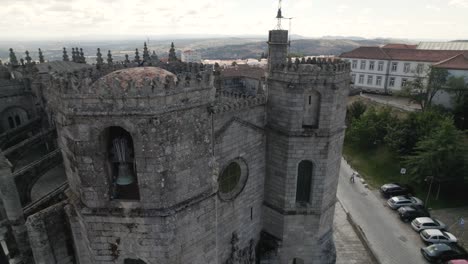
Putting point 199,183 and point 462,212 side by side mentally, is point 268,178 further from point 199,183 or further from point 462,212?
point 462,212

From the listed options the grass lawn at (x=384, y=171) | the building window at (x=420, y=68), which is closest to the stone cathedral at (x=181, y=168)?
the grass lawn at (x=384, y=171)

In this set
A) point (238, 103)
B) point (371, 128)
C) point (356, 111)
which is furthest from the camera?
point (356, 111)

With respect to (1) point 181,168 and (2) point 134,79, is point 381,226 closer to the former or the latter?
(1) point 181,168

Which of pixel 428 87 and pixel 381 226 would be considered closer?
pixel 381 226

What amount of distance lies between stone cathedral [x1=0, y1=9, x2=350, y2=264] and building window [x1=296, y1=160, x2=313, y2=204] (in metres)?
0.06

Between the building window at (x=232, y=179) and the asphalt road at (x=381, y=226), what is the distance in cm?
1281

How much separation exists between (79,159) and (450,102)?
50170 millimetres

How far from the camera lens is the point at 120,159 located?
29.9 ft

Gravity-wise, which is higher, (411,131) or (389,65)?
(389,65)

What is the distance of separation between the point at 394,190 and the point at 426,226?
222 inches

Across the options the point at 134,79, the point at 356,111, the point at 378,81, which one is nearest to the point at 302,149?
the point at 134,79

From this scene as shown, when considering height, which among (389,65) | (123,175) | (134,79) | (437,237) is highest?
(134,79)

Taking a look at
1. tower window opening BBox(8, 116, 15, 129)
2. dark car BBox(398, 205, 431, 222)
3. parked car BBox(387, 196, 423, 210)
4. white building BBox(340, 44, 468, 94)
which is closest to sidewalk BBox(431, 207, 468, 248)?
dark car BBox(398, 205, 431, 222)

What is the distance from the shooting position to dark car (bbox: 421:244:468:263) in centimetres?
2108
